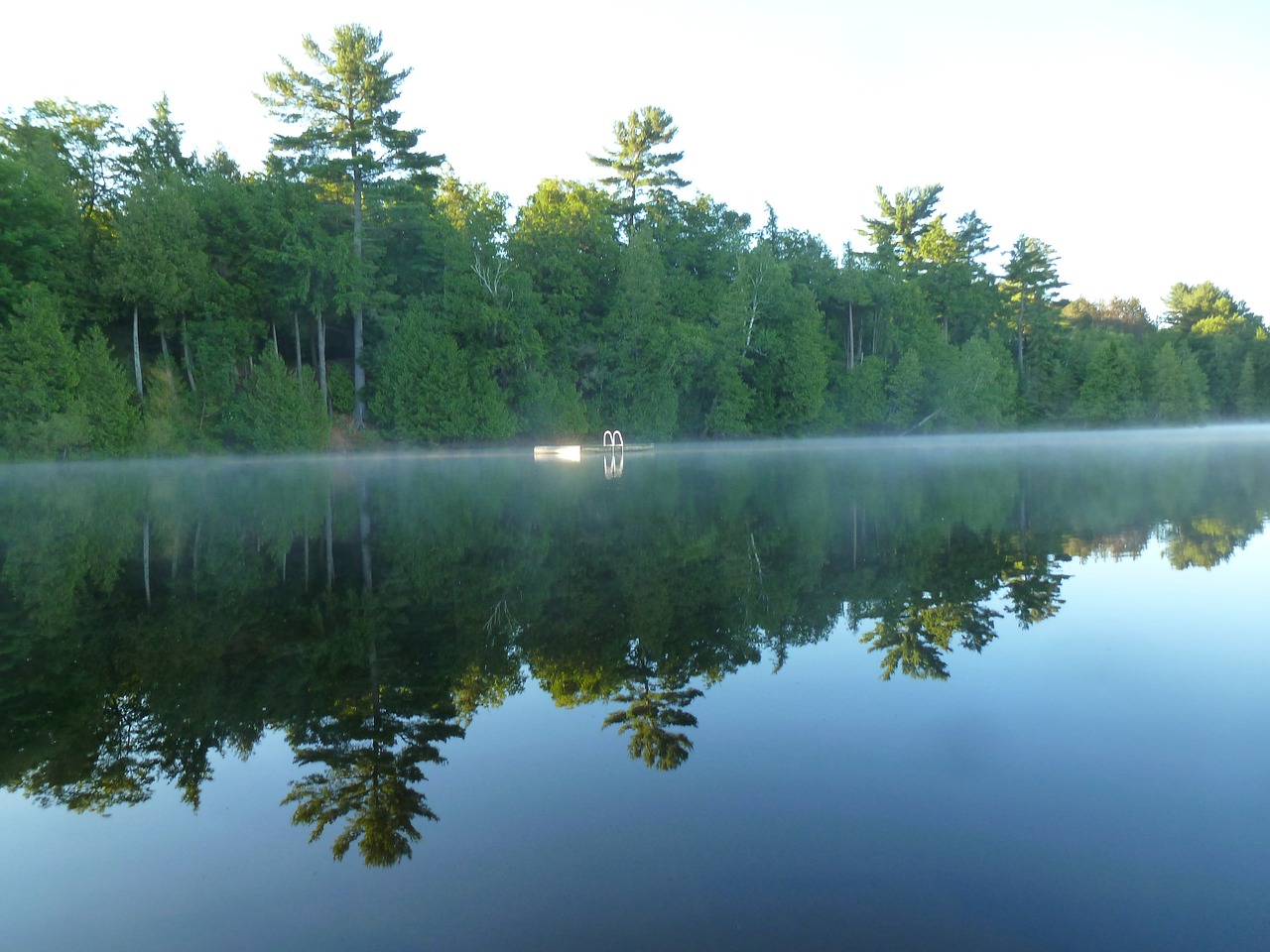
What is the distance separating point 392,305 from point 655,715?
134 feet

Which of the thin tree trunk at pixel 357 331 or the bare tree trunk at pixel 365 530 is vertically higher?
the thin tree trunk at pixel 357 331

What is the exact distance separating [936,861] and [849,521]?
9.32 meters

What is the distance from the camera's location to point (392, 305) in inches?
1699

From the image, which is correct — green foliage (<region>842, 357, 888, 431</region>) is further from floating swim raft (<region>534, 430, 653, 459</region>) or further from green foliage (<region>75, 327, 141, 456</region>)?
green foliage (<region>75, 327, 141, 456</region>)

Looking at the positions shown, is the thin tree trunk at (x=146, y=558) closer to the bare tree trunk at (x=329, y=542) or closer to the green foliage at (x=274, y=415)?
the bare tree trunk at (x=329, y=542)

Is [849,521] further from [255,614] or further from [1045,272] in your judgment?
[1045,272]

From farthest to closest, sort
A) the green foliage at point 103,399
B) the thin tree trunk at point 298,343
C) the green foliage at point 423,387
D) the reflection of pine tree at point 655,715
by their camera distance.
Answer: the green foliage at point 423,387 < the thin tree trunk at point 298,343 < the green foliage at point 103,399 < the reflection of pine tree at point 655,715

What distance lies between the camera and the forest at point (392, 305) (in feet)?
116

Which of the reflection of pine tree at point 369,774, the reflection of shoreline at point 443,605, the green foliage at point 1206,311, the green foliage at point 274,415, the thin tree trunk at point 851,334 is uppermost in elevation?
the green foliage at point 1206,311

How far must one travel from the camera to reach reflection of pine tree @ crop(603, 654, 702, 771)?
14.3ft

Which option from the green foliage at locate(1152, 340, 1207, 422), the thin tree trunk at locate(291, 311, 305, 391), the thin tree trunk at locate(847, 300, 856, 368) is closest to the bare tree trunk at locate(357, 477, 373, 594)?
the thin tree trunk at locate(291, 311, 305, 391)

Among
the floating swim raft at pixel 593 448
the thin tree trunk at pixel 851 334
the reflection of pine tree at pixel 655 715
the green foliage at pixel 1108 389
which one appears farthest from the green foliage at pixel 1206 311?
the reflection of pine tree at pixel 655 715

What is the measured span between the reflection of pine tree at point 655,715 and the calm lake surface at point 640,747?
0.9 inches

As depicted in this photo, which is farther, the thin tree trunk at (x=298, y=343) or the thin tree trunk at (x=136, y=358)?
the thin tree trunk at (x=298, y=343)
